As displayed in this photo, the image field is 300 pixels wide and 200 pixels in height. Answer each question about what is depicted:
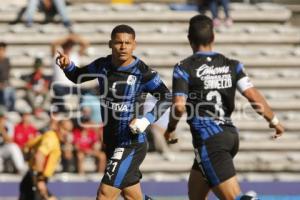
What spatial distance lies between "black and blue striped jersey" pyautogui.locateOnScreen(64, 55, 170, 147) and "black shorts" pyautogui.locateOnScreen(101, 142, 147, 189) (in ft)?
0.23

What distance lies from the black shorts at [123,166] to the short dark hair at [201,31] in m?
1.21

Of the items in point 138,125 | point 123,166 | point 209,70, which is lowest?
point 123,166

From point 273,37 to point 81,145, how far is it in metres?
4.89

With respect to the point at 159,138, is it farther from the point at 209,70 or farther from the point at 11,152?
the point at 209,70

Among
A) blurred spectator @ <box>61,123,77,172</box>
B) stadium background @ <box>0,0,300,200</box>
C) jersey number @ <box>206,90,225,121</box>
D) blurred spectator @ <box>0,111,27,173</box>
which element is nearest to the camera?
jersey number @ <box>206,90,225,121</box>

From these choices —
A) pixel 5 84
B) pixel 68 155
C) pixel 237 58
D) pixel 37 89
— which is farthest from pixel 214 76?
pixel 237 58

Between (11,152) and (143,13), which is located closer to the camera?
(11,152)

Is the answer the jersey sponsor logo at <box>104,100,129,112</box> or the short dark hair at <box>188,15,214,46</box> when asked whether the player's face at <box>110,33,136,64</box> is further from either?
the short dark hair at <box>188,15,214,46</box>

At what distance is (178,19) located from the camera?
16.9 metres

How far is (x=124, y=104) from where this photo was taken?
794cm

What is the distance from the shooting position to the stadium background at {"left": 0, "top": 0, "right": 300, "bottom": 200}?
585 inches

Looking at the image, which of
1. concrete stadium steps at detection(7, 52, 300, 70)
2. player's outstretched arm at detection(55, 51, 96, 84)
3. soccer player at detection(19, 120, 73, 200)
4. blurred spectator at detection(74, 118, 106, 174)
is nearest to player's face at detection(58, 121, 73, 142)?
blurred spectator at detection(74, 118, 106, 174)

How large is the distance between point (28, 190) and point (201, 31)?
17.5ft

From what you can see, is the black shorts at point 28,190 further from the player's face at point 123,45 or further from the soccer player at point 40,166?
the player's face at point 123,45
